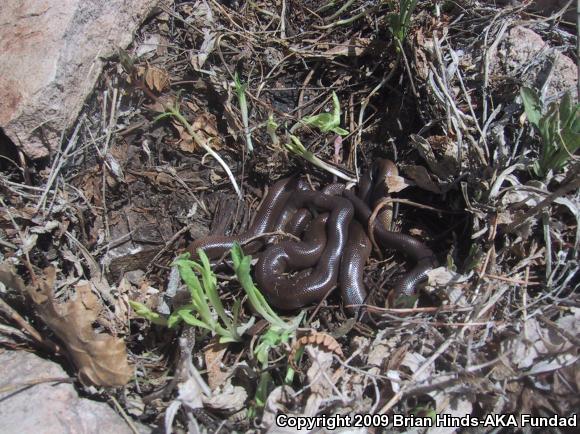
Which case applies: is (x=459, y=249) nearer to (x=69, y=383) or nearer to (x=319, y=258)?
(x=319, y=258)

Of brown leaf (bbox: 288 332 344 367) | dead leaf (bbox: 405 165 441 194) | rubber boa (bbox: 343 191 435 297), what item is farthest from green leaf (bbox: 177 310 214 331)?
dead leaf (bbox: 405 165 441 194)

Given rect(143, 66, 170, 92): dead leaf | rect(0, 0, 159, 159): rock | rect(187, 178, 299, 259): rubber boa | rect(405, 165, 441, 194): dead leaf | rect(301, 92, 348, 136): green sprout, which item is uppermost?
rect(0, 0, 159, 159): rock

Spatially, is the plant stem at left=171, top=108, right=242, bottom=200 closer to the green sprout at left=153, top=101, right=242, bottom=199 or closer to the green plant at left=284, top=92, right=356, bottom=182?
the green sprout at left=153, top=101, right=242, bottom=199

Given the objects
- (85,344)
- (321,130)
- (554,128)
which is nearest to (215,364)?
(85,344)

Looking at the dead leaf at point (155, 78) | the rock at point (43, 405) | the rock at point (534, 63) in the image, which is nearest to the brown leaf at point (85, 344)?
the rock at point (43, 405)

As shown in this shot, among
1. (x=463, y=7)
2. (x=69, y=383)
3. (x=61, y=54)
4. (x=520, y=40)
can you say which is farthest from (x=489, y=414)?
(x=61, y=54)

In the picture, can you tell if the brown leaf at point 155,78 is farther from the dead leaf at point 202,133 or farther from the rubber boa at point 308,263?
the rubber boa at point 308,263
